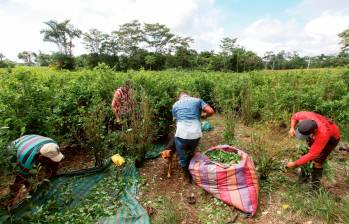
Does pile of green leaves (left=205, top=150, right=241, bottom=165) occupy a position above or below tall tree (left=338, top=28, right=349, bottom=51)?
below

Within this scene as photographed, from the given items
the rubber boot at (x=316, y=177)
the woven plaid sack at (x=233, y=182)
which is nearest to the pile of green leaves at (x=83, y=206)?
the woven plaid sack at (x=233, y=182)

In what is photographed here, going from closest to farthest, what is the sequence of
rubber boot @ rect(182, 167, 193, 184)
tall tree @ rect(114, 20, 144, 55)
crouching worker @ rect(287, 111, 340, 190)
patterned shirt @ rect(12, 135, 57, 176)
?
patterned shirt @ rect(12, 135, 57, 176) → crouching worker @ rect(287, 111, 340, 190) → rubber boot @ rect(182, 167, 193, 184) → tall tree @ rect(114, 20, 144, 55)

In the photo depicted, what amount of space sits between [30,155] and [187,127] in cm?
210

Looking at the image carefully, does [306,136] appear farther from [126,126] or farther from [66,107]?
[66,107]

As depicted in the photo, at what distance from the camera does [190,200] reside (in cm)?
349

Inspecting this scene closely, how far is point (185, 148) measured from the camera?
3885 mm

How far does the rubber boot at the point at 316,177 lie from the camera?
3408mm

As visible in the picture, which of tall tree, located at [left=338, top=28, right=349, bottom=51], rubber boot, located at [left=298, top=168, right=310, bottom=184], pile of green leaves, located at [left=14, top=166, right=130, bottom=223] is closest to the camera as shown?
pile of green leaves, located at [left=14, top=166, right=130, bottom=223]

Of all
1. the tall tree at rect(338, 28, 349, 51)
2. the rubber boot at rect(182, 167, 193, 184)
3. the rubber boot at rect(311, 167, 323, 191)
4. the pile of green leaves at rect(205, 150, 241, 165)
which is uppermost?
the tall tree at rect(338, 28, 349, 51)

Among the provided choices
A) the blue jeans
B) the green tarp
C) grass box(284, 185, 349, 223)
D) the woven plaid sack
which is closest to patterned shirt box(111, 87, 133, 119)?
the green tarp

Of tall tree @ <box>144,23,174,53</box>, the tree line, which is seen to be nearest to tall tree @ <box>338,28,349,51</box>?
the tree line

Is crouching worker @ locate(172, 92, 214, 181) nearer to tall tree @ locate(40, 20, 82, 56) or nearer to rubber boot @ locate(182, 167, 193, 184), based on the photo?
rubber boot @ locate(182, 167, 193, 184)

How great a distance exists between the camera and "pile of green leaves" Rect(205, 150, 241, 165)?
3.64 metres

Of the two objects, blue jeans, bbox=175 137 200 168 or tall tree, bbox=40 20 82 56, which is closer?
blue jeans, bbox=175 137 200 168
